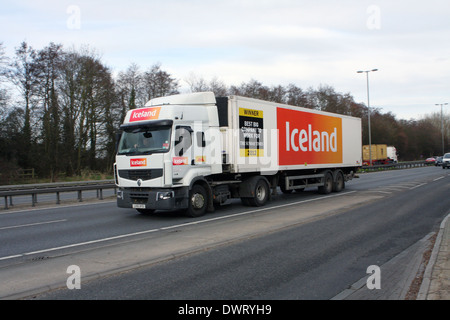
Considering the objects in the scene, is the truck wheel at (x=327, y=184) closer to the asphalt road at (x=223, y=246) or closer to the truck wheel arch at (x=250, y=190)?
the asphalt road at (x=223, y=246)

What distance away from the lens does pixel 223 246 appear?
7.91 meters

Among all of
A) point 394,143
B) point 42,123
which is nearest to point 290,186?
point 42,123

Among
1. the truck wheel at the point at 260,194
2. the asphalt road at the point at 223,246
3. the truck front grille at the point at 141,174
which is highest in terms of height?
the truck front grille at the point at 141,174

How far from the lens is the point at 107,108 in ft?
132

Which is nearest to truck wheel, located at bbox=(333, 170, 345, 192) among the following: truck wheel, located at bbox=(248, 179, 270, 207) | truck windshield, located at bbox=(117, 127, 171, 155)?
truck wheel, located at bbox=(248, 179, 270, 207)

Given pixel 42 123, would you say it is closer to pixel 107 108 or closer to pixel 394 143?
pixel 107 108

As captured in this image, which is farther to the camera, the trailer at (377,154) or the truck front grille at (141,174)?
the trailer at (377,154)

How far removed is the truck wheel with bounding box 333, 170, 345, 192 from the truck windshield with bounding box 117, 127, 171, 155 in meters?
10.4

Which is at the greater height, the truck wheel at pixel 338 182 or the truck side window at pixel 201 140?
the truck side window at pixel 201 140

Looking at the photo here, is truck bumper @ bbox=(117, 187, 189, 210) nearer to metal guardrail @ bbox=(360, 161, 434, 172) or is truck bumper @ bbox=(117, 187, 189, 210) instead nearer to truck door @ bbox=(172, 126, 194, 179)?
truck door @ bbox=(172, 126, 194, 179)

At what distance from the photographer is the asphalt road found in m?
5.38

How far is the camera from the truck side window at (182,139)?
11312 millimetres

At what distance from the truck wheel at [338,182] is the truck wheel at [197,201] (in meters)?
8.78

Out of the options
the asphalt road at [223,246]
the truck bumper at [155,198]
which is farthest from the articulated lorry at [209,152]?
the asphalt road at [223,246]
